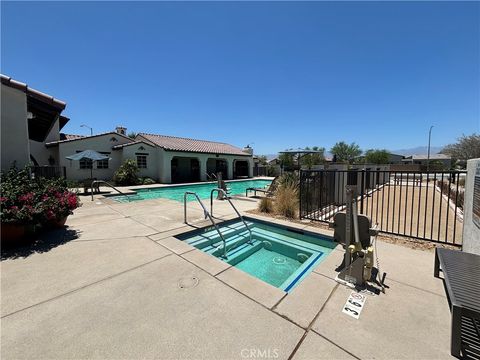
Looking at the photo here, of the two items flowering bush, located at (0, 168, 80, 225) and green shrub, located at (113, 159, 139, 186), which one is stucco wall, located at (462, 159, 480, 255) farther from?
green shrub, located at (113, 159, 139, 186)

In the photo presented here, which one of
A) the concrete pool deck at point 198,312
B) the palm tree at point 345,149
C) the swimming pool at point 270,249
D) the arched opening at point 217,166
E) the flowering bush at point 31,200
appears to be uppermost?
the palm tree at point 345,149

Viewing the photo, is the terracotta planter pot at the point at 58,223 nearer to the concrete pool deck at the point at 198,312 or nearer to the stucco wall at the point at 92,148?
the concrete pool deck at the point at 198,312

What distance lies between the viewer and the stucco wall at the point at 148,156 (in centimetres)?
1827

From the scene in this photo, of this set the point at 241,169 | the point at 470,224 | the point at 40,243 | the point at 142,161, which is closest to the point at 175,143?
the point at 142,161

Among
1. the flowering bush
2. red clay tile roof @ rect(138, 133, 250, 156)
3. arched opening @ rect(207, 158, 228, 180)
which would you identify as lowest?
the flowering bush

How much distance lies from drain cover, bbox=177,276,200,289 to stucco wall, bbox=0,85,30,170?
7.37 m

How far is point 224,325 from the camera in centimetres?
212

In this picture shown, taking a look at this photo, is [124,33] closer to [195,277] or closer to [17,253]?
[17,253]

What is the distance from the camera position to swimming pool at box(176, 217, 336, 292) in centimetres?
420

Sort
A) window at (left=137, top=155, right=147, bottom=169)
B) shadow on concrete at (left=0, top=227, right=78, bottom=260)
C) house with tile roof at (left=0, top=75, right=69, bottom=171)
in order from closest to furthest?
shadow on concrete at (left=0, top=227, right=78, bottom=260) → house with tile roof at (left=0, top=75, right=69, bottom=171) → window at (left=137, top=155, right=147, bottom=169)

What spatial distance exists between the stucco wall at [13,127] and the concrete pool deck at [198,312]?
4.67 meters

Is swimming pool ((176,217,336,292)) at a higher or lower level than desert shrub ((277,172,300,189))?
lower

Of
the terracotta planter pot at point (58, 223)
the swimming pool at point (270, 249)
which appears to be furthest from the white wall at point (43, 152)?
the swimming pool at point (270, 249)

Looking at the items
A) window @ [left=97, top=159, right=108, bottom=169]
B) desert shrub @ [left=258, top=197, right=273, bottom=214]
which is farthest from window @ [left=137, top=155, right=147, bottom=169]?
desert shrub @ [left=258, top=197, right=273, bottom=214]
